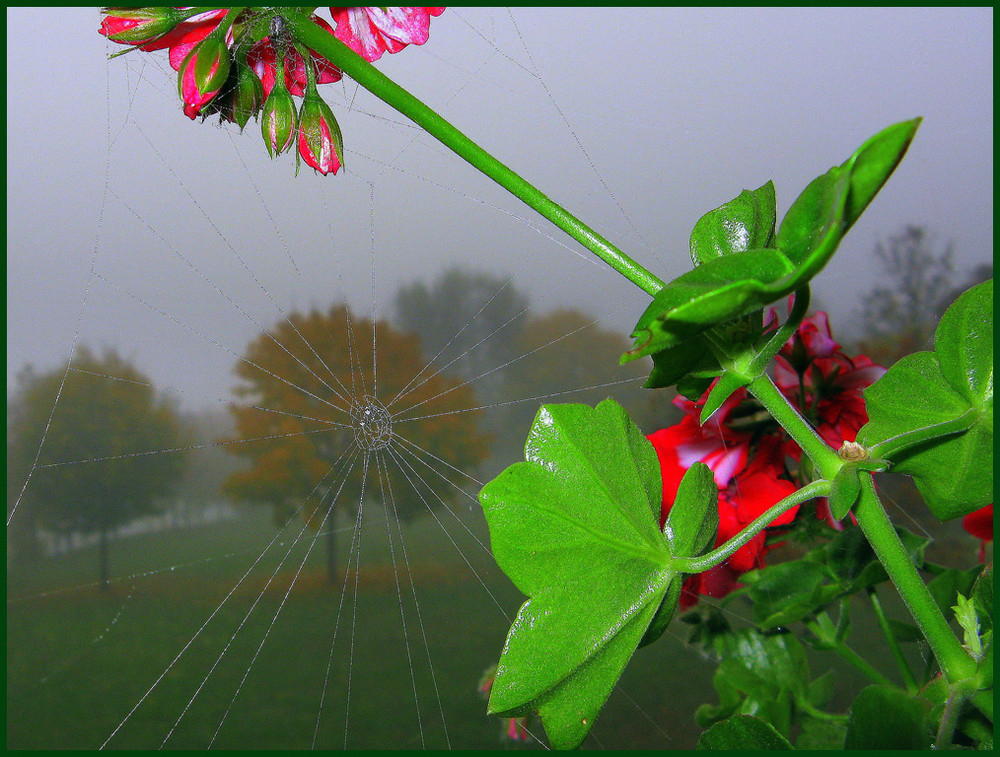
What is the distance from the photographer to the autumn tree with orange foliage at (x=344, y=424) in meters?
0.40

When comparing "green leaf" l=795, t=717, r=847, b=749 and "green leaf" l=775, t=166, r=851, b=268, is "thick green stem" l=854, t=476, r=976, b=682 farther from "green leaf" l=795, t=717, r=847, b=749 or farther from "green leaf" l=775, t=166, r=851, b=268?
"green leaf" l=795, t=717, r=847, b=749

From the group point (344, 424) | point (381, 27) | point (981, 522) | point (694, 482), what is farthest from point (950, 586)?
point (344, 424)

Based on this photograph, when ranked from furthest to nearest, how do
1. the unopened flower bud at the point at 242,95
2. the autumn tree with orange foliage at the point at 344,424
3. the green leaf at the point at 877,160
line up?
1. the autumn tree with orange foliage at the point at 344,424
2. the unopened flower bud at the point at 242,95
3. the green leaf at the point at 877,160

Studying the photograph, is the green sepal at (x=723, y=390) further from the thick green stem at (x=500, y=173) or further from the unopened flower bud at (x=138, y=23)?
the unopened flower bud at (x=138, y=23)

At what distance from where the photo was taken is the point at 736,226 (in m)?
0.12

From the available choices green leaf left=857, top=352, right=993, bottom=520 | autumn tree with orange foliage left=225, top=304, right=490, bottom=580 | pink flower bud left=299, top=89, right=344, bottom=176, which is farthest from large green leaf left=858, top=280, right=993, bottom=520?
autumn tree with orange foliage left=225, top=304, right=490, bottom=580

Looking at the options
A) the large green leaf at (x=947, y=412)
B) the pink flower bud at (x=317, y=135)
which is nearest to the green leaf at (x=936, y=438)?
the large green leaf at (x=947, y=412)

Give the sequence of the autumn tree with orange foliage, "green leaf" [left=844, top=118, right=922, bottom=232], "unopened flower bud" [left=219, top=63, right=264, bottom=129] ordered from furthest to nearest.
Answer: the autumn tree with orange foliage
"unopened flower bud" [left=219, top=63, right=264, bottom=129]
"green leaf" [left=844, top=118, right=922, bottom=232]

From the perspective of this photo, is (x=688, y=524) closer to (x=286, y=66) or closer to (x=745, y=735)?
(x=745, y=735)

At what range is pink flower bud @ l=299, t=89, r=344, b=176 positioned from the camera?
0.53 ft

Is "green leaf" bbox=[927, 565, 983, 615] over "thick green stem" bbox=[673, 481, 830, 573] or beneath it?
beneath

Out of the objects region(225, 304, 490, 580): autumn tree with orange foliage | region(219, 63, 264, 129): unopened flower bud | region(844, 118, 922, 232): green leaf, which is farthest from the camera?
region(225, 304, 490, 580): autumn tree with orange foliage

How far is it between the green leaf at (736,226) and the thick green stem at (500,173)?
0.01 metres

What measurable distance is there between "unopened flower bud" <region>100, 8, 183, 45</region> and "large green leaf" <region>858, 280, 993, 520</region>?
183 millimetres
